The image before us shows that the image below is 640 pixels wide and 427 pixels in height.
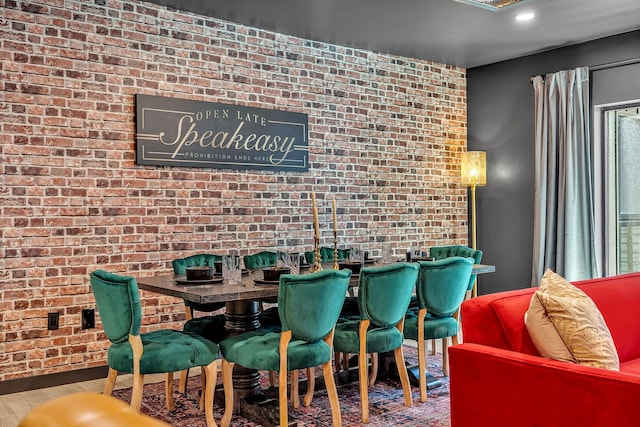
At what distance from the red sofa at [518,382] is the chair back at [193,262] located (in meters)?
2.02

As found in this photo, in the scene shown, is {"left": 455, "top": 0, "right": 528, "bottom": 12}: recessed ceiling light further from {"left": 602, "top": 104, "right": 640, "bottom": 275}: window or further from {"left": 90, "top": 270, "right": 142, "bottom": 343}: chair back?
{"left": 90, "top": 270, "right": 142, "bottom": 343}: chair back

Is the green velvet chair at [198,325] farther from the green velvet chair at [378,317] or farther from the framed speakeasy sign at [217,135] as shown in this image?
the framed speakeasy sign at [217,135]

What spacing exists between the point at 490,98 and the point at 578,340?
16.1ft

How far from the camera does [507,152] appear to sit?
6.69m

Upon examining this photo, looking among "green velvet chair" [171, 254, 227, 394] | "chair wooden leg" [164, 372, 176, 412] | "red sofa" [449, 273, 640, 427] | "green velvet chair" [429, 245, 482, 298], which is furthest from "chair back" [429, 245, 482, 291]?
"chair wooden leg" [164, 372, 176, 412]

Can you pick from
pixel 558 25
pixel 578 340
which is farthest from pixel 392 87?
pixel 578 340

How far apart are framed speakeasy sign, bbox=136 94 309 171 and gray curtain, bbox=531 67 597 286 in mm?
2414

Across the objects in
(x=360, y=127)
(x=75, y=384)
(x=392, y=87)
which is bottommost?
(x=75, y=384)

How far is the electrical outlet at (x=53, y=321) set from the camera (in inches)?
169

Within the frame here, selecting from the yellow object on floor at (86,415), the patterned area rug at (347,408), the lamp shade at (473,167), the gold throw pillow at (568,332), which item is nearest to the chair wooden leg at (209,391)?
the patterned area rug at (347,408)

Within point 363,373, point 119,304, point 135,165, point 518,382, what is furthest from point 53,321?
point 518,382

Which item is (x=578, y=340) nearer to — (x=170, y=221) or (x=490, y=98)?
(x=170, y=221)

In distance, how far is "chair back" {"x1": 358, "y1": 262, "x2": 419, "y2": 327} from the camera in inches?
137

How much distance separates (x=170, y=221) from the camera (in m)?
4.88
